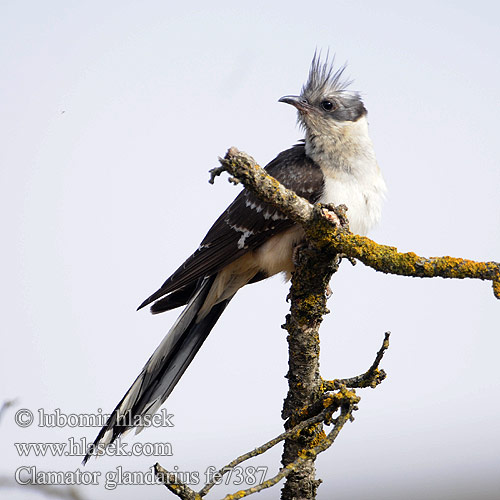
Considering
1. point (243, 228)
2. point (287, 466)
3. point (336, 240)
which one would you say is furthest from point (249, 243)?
point (287, 466)

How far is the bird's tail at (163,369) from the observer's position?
428 cm

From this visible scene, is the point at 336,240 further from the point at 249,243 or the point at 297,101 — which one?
the point at 297,101

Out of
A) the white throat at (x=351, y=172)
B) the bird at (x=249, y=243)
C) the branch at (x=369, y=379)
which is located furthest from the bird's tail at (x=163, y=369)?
the branch at (x=369, y=379)

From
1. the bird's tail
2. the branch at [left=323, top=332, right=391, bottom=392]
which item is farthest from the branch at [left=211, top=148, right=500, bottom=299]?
the bird's tail

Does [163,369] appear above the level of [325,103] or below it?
below

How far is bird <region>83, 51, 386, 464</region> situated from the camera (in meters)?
4.61

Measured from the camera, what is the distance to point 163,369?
4.63m

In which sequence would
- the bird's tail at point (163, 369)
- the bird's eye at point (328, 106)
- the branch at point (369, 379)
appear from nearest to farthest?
1. the branch at point (369, 379)
2. the bird's tail at point (163, 369)
3. the bird's eye at point (328, 106)

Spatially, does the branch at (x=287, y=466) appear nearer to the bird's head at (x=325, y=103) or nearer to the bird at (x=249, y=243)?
the bird at (x=249, y=243)

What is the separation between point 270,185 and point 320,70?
3.18 m

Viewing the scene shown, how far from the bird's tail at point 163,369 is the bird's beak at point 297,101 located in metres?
1.74

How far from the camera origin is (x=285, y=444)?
364 centimetres

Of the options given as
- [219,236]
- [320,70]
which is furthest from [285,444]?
[320,70]

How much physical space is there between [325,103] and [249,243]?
160 centimetres
